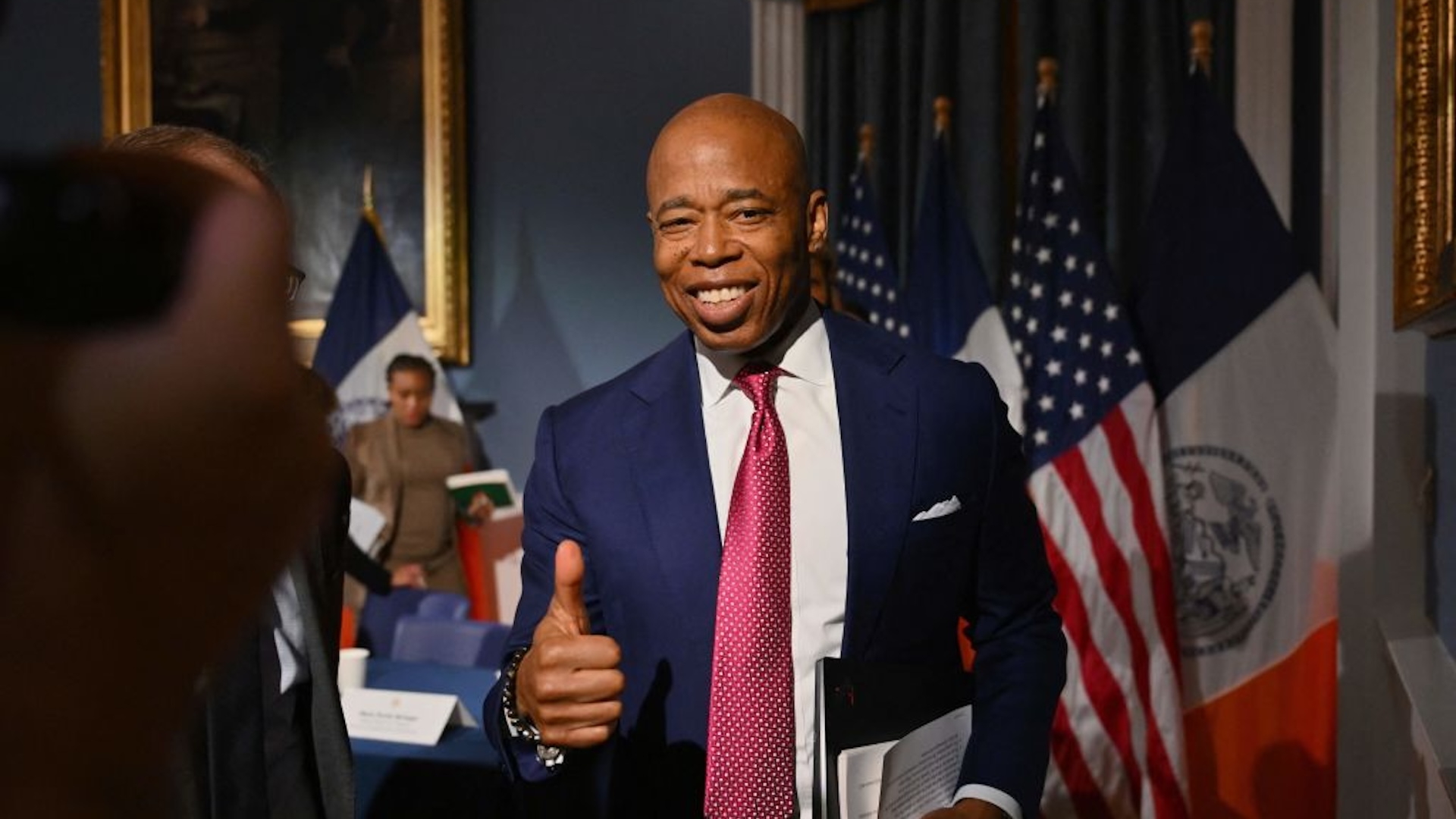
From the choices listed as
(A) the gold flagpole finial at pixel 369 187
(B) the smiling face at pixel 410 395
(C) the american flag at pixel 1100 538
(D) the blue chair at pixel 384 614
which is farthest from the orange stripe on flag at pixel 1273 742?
(A) the gold flagpole finial at pixel 369 187

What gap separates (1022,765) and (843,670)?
0.37 m

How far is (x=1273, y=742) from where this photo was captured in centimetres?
408

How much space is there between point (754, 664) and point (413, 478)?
15.6 ft

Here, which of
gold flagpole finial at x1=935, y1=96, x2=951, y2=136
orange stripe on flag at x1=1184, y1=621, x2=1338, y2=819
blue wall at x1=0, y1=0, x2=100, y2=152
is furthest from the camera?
blue wall at x1=0, y1=0, x2=100, y2=152

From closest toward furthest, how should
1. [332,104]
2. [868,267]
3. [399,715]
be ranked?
[399,715], [868,267], [332,104]

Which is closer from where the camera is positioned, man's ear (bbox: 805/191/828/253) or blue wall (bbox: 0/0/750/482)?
man's ear (bbox: 805/191/828/253)

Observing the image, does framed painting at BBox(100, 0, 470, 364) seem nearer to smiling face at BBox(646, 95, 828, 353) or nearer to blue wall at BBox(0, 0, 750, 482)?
blue wall at BBox(0, 0, 750, 482)

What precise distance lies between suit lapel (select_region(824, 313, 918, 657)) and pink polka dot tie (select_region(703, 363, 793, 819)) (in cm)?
9

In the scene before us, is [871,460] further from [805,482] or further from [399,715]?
[399,715]

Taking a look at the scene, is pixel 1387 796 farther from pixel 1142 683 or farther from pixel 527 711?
pixel 527 711

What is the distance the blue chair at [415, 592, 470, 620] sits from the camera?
16.0ft

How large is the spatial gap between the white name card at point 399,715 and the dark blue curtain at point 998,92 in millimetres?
3107

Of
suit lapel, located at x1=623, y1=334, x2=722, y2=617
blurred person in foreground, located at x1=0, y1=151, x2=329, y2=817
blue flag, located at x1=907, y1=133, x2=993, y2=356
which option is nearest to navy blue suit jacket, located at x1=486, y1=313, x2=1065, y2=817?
suit lapel, located at x1=623, y1=334, x2=722, y2=617

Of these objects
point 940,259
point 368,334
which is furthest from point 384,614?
point 940,259
